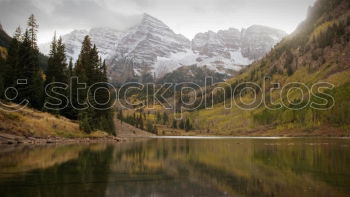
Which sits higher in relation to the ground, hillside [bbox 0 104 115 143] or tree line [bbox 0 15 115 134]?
tree line [bbox 0 15 115 134]

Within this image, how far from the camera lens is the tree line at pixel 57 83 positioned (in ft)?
338

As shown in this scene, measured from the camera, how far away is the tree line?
102875mm

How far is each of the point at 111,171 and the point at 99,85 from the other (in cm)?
9222

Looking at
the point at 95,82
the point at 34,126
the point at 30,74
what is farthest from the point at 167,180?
the point at 95,82

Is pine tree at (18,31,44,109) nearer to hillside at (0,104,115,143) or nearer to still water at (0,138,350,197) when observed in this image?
hillside at (0,104,115,143)

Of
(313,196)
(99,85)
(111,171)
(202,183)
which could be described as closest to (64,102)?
(99,85)

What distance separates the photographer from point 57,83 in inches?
4363

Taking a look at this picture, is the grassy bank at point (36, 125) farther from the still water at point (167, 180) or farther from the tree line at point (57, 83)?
the still water at point (167, 180)

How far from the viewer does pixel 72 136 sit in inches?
3873

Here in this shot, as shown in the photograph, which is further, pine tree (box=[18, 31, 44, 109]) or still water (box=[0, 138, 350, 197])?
pine tree (box=[18, 31, 44, 109])

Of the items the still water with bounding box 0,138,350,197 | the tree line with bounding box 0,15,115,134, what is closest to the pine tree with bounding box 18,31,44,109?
the tree line with bounding box 0,15,115,134

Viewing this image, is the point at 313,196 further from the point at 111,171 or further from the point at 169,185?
the point at 111,171

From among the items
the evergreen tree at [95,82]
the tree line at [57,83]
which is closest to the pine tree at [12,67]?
the tree line at [57,83]

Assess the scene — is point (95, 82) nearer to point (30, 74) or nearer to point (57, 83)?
point (57, 83)
